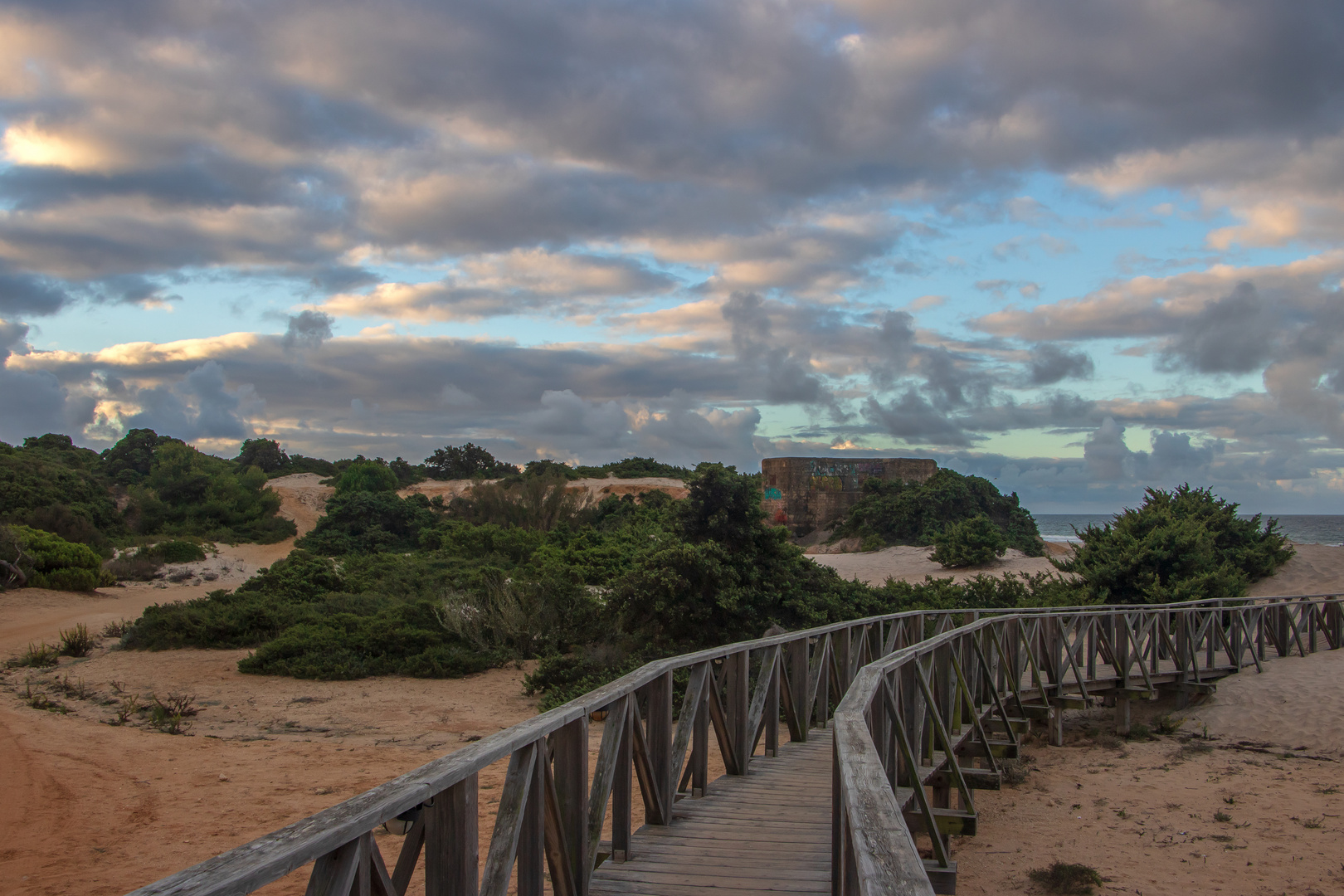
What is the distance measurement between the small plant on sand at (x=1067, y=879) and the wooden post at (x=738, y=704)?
2.83 metres

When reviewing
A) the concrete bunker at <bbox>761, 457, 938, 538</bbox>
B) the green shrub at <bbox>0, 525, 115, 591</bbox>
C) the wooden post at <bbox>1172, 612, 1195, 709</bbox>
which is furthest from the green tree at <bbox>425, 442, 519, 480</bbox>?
the wooden post at <bbox>1172, 612, 1195, 709</bbox>

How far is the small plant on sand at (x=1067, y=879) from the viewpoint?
266 inches

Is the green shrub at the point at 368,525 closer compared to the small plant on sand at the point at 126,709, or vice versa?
the small plant on sand at the point at 126,709

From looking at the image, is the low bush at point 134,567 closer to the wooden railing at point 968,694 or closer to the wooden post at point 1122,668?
the wooden railing at point 968,694

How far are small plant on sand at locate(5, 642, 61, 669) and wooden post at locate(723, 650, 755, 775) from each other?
46.7 feet

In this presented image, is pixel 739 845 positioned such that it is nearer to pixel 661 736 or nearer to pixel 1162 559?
pixel 661 736

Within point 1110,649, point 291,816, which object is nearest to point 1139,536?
point 1110,649

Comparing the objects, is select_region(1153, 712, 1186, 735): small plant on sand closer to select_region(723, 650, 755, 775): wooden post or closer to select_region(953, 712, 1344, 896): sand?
select_region(953, 712, 1344, 896): sand

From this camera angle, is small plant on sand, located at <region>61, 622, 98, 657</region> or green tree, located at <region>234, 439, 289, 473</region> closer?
small plant on sand, located at <region>61, 622, 98, 657</region>

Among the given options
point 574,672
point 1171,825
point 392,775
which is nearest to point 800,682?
point 392,775

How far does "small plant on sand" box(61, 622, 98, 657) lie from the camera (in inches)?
620

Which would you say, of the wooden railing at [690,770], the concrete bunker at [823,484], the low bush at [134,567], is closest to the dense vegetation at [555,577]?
the low bush at [134,567]

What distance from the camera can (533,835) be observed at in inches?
129

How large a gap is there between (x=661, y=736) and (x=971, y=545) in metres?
26.0
